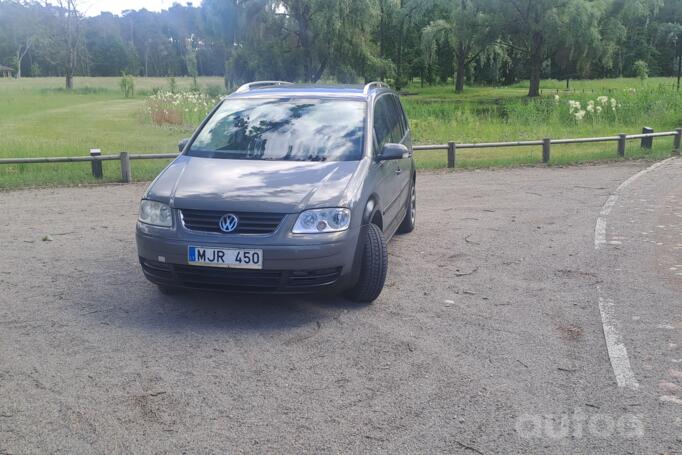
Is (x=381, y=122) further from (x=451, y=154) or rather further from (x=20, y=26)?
(x=20, y=26)

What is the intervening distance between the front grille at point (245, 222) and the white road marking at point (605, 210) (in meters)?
4.50

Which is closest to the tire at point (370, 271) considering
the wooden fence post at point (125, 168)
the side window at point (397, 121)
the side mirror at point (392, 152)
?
the side mirror at point (392, 152)

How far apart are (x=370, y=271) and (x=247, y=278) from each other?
1094 mm

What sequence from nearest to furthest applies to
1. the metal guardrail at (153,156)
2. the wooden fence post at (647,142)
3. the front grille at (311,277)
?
the front grille at (311,277), the metal guardrail at (153,156), the wooden fence post at (647,142)

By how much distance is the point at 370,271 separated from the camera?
19.6 feet

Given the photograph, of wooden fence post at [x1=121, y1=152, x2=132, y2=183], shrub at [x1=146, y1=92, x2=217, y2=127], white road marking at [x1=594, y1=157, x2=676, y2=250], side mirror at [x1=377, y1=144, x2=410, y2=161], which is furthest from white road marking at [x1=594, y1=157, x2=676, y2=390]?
shrub at [x1=146, y1=92, x2=217, y2=127]

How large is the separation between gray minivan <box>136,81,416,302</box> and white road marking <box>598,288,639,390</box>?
185 centimetres

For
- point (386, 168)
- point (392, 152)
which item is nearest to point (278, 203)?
point (392, 152)

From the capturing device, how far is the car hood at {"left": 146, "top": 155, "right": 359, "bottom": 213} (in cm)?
560

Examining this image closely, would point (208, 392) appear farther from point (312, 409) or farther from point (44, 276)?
point (44, 276)

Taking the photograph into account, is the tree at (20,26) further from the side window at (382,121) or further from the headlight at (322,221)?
the headlight at (322,221)

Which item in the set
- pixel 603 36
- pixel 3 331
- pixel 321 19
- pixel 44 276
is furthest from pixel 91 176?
pixel 603 36

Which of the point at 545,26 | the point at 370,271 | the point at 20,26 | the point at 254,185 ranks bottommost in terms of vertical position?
the point at 370,271

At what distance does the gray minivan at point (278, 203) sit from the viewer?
548 cm
